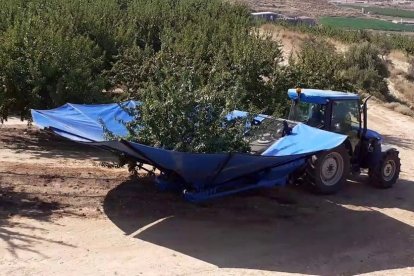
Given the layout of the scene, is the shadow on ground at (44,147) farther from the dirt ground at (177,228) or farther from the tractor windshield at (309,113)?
the tractor windshield at (309,113)

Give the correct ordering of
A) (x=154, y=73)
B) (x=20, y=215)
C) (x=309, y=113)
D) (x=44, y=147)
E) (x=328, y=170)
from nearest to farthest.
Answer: (x=20, y=215) → (x=328, y=170) → (x=309, y=113) → (x=154, y=73) → (x=44, y=147)

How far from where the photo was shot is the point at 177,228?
8.26 m

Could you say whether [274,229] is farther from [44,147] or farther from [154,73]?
[44,147]

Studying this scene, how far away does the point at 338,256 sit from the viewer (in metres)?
7.90

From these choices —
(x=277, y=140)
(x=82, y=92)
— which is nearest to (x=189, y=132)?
(x=277, y=140)

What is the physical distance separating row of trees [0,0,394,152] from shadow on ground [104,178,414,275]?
1.09 metres

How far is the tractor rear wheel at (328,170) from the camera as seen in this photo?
1010 cm

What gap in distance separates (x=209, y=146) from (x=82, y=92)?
5.46m

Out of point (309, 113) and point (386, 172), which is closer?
point (309, 113)

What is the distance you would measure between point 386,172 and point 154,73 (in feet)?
15.6

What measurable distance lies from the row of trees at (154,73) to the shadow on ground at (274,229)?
109 centimetres

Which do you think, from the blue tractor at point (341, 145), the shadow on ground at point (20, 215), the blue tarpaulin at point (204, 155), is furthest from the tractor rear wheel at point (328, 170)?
the shadow on ground at point (20, 215)

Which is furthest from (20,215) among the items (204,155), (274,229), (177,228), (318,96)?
(318,96)

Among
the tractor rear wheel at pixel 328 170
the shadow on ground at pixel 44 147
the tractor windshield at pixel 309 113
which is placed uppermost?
the tractor windshield at pixel 309 113
